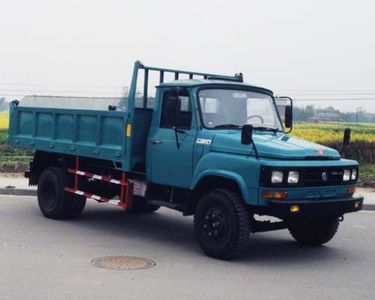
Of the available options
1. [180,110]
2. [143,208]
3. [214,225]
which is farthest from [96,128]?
[214,225]

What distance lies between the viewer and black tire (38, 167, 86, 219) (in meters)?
11.2

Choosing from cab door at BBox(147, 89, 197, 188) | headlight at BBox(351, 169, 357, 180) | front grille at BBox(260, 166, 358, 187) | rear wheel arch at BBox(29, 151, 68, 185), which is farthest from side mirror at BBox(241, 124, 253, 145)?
rear wheel arch at BBox(29, 151, 68, 185)

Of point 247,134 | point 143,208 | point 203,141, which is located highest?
point 247,134

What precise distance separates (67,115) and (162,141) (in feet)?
7.88

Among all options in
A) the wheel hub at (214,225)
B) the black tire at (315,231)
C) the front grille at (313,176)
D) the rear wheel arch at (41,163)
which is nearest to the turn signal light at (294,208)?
the front grille at (313,176)

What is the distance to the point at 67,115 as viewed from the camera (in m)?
11.1

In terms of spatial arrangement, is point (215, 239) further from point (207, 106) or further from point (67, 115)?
point (67, 115)

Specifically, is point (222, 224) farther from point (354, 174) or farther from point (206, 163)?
point (354, 174)

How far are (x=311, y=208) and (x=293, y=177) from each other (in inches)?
18.0

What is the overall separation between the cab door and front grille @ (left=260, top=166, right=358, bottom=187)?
1.35m

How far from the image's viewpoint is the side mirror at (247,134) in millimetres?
8086

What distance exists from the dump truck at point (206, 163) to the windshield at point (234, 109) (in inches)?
0.6

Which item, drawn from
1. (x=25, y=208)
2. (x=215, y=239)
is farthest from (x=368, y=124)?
(x=215, y=239)

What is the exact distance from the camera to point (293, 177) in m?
8.14
